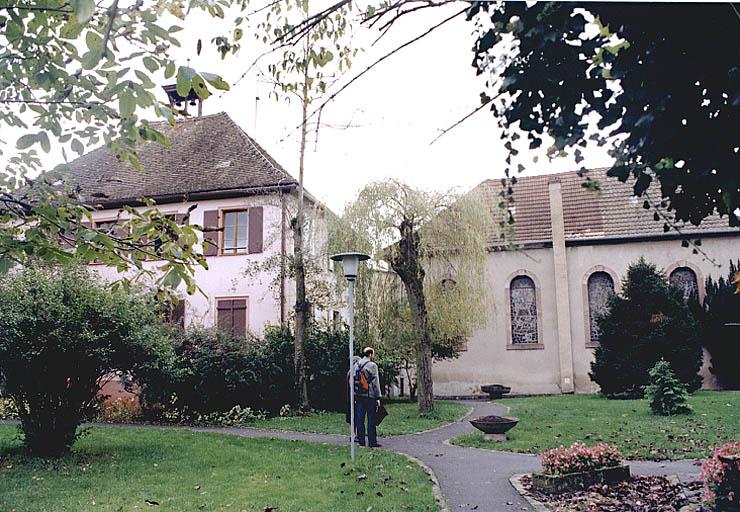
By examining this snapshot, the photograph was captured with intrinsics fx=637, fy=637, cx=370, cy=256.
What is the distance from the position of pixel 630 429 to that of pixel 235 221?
48.2ft

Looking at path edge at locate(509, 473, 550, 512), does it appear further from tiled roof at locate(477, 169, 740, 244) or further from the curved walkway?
tiled roof at locate(477, 169, 740, 244)

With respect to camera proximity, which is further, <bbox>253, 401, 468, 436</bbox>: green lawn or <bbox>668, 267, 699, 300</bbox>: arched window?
<bbox>668, 267, 699, 300</bbox>: arched window

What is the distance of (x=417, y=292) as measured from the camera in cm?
1708

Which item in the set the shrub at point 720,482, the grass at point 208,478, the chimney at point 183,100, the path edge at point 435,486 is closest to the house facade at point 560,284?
the chimney at point 183,100

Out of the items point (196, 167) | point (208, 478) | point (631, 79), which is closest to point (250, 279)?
point (196, 167)

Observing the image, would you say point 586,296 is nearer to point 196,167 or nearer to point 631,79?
point 196,167

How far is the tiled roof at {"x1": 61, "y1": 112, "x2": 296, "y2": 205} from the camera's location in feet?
75.2

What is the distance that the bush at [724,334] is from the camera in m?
22.5

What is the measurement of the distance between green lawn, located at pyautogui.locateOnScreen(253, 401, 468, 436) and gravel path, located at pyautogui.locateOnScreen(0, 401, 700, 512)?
1.81ft

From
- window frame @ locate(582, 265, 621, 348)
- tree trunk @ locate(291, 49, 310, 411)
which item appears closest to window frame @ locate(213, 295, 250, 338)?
tree trunk @ locate(291, 49, 310, 411)

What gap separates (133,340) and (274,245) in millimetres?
10385

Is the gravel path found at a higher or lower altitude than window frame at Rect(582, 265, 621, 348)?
lower

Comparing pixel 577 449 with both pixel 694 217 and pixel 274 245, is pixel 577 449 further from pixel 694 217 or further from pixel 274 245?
pixel 274 245

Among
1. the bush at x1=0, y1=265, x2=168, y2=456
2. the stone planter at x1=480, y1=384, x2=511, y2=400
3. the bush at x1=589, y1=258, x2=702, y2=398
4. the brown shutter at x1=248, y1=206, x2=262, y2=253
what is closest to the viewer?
the bush at x1=0, y1=265, x2=168, y2=456
